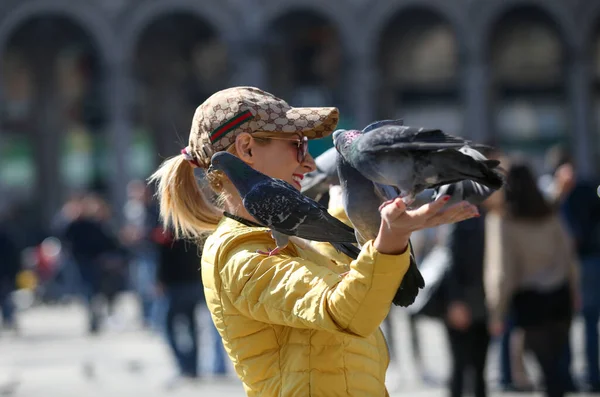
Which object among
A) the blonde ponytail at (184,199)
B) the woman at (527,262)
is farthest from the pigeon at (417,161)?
the woman at (527,262)

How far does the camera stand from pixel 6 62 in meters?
33.0

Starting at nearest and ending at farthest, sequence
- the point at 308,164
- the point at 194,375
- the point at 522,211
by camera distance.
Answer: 1. the point at 308,164
2. the point at 522,211
3. the point at 194,375

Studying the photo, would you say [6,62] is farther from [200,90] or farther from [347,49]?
[347,49]

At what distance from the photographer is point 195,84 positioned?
34062 millimetres

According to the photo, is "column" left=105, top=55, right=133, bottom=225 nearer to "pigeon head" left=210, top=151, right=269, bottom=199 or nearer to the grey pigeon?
"pigeon head" left=210, top=151, right=269, bottom=199

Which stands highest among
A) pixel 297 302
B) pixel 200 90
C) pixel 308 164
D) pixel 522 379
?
pixel 200 90

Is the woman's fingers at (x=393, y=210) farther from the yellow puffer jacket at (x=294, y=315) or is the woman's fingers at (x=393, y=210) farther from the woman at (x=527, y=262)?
the woman at (x=527, y=262)

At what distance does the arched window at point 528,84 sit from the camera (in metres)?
31.7

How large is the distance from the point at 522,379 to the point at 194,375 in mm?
2983

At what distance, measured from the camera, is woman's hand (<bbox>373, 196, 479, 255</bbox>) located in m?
2.28

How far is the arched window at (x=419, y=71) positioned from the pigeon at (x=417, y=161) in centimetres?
2984

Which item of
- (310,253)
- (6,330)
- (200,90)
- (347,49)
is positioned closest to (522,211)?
(310,253)

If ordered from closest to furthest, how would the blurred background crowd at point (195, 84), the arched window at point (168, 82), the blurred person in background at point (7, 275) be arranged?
the blurred person in background at point (7, 275)
the blurred background crowd at point (195, 84)
the arched window at point (168, 82)

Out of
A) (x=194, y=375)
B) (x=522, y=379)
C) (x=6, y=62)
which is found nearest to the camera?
(x=522, y=379)
